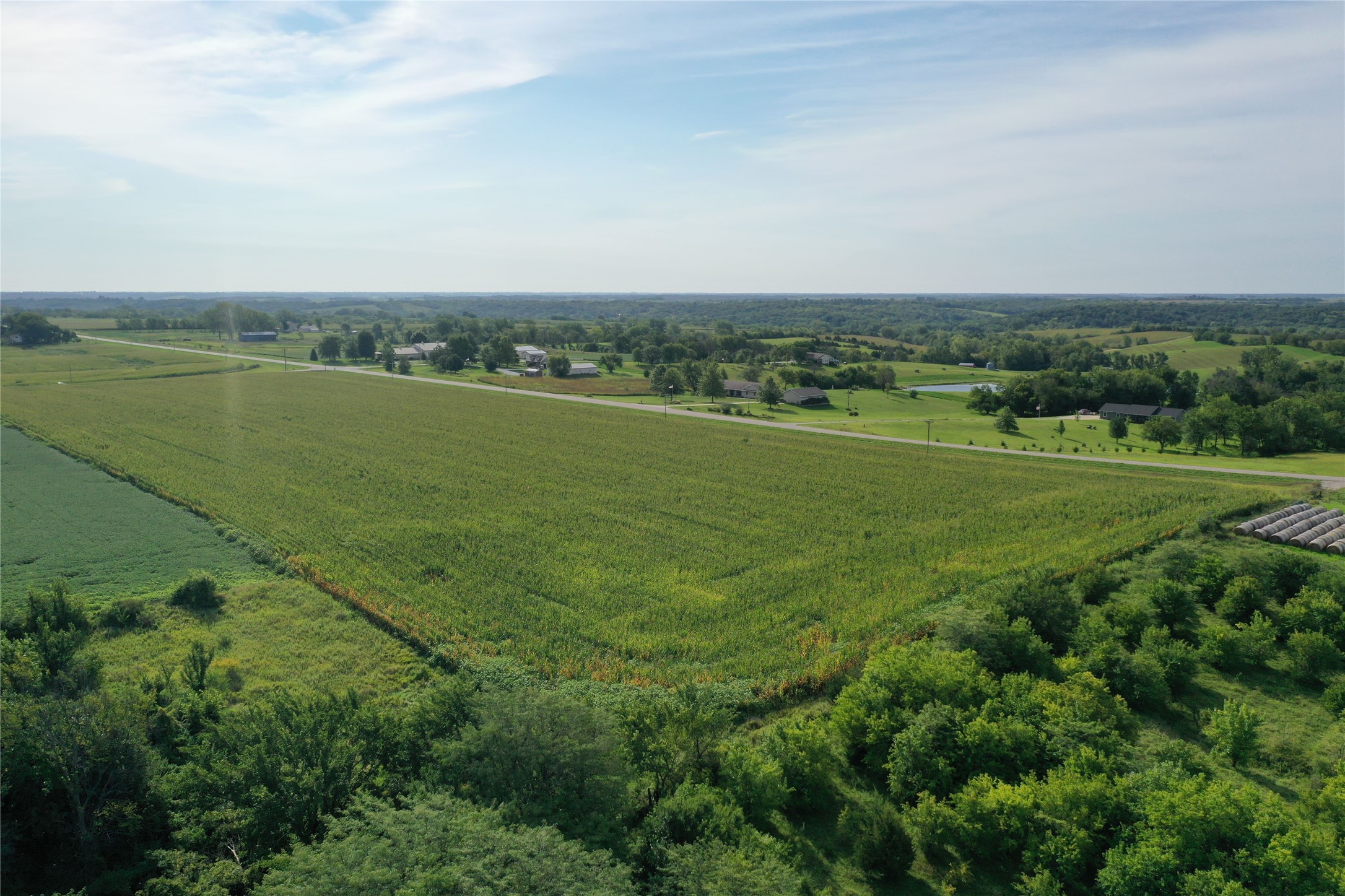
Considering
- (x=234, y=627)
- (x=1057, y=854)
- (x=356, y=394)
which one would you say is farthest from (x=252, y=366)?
(x=1057, y=854)

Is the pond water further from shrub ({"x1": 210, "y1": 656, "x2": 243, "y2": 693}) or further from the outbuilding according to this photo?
shrub ({"x1": 210, "y1": 656, "x2": 243, "y2": 693})

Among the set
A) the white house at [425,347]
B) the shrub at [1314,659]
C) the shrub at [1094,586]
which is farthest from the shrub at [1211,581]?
the white house at [425,347]

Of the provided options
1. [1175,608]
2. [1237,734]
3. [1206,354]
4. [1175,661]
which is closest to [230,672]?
[1237,734]

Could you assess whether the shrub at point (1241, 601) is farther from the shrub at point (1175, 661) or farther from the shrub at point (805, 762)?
the shrub at point (805, 762)

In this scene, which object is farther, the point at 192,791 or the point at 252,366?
the point at 252,366

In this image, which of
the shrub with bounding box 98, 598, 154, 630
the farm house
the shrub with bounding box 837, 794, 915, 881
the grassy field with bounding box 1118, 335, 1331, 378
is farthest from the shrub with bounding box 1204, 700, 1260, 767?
the grassy field with bounding box 1118, 335, 1331, 378

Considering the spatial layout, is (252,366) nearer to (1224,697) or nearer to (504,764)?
(504,764)
